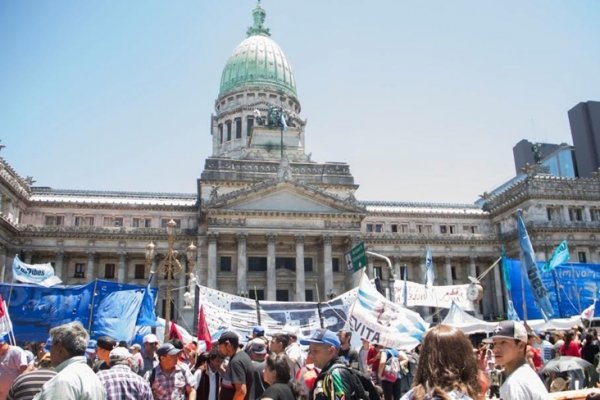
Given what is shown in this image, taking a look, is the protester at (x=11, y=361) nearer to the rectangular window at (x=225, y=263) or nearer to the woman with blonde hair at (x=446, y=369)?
the woman with blonde hair at (x=446, y=369)

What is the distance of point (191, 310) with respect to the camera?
116 ft

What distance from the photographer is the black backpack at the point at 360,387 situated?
18.6 feet

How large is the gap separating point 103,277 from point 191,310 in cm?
2294

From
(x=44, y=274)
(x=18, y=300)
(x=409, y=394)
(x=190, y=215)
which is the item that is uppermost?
(x=190, y=215)

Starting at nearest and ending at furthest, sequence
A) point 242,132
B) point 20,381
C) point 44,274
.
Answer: point 20,381 < point 44,274 < point 242,132

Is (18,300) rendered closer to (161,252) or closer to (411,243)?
(161,252)

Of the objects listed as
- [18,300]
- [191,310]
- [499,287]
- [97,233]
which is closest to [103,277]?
[97,233]

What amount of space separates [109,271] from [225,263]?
43.1 ft

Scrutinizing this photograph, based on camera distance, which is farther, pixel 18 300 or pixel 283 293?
pixel 283 293

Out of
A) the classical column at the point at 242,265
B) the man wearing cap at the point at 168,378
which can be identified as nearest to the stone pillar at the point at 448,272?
the classical column at the point at 242,265

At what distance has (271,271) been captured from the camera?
4881cm

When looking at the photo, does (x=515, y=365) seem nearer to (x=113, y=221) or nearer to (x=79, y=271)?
(x=79, y=271)

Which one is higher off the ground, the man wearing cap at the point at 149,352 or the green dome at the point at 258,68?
the green dome at the point at 258,68

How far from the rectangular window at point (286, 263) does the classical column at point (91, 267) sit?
19.2m
